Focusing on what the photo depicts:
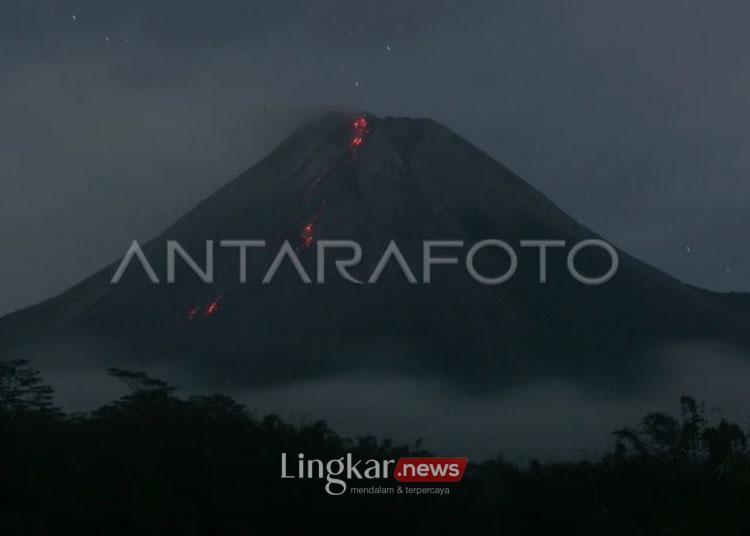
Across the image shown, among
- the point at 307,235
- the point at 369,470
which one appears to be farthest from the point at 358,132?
the point at 369,470

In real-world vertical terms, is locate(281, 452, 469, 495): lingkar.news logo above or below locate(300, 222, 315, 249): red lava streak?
below

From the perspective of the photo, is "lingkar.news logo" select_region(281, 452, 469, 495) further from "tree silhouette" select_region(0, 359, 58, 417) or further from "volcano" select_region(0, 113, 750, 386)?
"volcano" select_region(0, 113, 750, 386)

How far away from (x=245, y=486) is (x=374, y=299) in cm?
5192

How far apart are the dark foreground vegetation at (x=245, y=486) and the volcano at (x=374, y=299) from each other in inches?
1549

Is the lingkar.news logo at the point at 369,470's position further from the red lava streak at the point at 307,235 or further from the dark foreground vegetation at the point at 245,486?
the red lava streak at the point at 307,235

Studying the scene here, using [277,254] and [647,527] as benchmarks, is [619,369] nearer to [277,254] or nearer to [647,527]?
[277,254]

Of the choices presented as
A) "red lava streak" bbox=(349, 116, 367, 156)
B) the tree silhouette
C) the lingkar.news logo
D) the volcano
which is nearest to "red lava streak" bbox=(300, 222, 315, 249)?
the volcano

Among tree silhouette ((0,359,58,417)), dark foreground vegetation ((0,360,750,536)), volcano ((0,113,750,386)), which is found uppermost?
volcano ((0,113,750,386))

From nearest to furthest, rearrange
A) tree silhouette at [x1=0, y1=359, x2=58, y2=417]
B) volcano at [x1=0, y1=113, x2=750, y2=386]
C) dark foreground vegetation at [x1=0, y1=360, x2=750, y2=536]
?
dark foreground vegetation at [x1=0, y1=360, x2=750, y2=536]
tree silhouette at [x1=0, y1=359, x2=58, y2=417]
volcano at [x1=0, y1=113, x2=750, y2=386]

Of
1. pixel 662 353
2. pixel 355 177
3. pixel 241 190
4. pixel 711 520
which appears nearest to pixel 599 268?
pixel 662 353

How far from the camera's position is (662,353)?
84.8 metres

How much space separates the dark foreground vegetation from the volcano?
39.3m

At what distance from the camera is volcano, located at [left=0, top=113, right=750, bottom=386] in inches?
2837

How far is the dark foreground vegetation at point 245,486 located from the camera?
18922 mm
